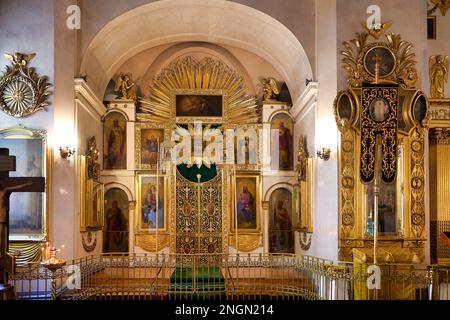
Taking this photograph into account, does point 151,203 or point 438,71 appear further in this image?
point 151,203

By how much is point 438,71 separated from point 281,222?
20.5ft

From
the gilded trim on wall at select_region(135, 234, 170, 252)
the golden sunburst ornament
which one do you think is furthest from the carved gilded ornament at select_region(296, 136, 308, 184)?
the gilded trim on wall at select_region(135, 234, 170, 252)

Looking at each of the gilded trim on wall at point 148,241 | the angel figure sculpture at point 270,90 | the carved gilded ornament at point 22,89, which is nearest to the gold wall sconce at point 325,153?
the angel figure sculpture at point 270,90

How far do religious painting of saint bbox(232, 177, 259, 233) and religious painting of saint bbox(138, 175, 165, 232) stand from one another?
2253mm

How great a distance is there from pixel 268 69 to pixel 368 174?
7462 mm

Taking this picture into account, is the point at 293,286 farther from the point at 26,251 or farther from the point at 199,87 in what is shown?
the point at 199,87

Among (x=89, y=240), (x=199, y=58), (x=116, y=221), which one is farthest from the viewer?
(x=199, y=58)

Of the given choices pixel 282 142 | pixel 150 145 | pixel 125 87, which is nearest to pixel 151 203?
pixel 150 145

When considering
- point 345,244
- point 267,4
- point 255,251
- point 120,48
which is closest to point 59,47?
point 120,48

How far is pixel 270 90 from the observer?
17469mm

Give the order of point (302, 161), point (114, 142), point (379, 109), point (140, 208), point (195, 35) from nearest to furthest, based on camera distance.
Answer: point (379, 109), point (302, 161), point (195, 35), point (140, 208), point (114, 142)

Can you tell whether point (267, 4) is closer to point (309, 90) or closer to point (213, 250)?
point (309, 90)

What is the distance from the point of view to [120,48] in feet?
52.5

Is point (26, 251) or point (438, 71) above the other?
point (438, 71)
